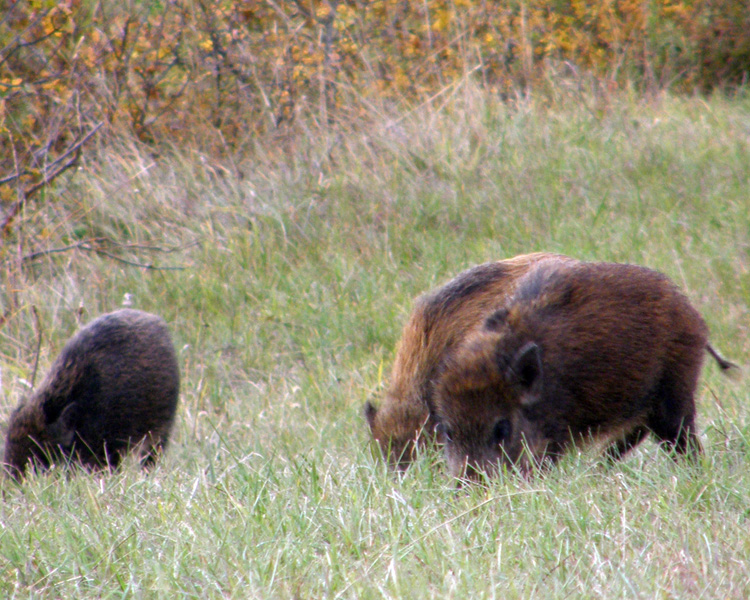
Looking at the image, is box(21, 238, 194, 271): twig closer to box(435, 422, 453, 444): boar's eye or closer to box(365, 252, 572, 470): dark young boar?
box(365, 252, 572, 470): dark young boar

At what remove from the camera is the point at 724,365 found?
412 centimetres

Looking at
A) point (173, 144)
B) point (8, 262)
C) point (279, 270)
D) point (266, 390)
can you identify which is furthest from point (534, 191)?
point (8, 262)

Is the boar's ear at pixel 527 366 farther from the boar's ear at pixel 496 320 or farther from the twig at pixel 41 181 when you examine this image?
the twig at pixel 41 181

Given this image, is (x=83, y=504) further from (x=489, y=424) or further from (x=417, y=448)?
(x=489, y=424)

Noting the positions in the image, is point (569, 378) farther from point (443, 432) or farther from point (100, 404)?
point (100, 404)

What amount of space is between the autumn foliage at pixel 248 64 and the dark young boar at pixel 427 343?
4.78 m

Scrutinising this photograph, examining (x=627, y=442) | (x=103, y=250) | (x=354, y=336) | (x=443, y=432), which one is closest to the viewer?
(x=443, y=432)

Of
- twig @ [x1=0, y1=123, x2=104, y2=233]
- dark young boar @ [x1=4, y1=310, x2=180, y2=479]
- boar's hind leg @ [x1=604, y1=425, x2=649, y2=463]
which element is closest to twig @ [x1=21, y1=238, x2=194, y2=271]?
twig @ [x1=0, y1=123, x2=104, y2=233]

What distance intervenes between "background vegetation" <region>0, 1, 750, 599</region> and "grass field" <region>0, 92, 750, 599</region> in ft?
0.06

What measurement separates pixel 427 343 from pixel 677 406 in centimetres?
114

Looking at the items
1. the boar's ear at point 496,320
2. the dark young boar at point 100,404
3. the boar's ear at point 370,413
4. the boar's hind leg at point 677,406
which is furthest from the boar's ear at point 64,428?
the boar's hind leg at point 677,406

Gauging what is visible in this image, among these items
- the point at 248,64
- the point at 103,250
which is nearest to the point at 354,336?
the point at 103,250

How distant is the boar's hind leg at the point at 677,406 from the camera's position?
367 cm

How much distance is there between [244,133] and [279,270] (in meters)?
2.55
